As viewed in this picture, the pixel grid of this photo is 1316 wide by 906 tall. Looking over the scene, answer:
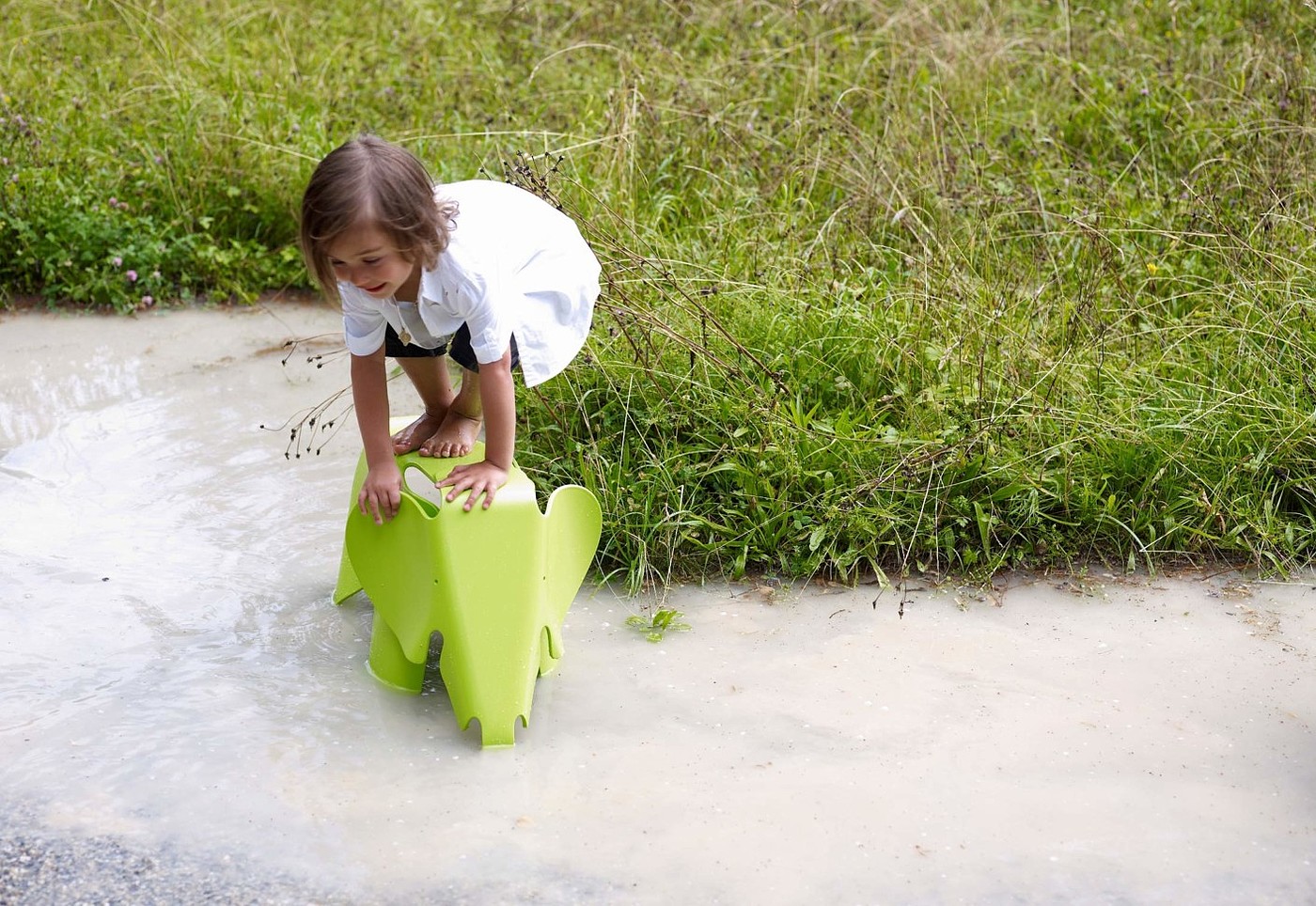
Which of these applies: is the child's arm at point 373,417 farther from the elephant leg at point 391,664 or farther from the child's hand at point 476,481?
the elephant leg at point 391,664

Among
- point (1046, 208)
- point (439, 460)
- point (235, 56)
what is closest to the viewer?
point (439, 460)

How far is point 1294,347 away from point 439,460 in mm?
2193

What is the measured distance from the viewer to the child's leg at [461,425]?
2.75m

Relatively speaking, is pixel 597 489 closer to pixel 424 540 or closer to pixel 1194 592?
pixel 424 540

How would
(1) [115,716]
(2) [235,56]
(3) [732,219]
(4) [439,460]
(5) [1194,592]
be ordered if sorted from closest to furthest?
1. (1) [115,716]
2. (4) [439,460]
3. (5) [1194,592]
4. (3) [732,219]
5. (2) [235,56]

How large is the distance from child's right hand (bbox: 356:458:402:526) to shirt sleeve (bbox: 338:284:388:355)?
0.82ft

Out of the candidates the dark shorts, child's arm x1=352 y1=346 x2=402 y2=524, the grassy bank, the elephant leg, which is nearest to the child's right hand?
child's arm x1=352 y1=346 x2=402 y2=524

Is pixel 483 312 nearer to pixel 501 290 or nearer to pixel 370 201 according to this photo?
pixel 501 290

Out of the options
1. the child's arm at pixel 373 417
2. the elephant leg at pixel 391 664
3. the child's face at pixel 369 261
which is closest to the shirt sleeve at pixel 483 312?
the child's face at pixel 369 261

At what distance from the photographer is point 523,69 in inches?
213

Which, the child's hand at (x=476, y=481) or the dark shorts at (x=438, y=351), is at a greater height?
the dark shorts at (x=438, y=351)

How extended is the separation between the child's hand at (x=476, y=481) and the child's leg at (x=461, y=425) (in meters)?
0.22

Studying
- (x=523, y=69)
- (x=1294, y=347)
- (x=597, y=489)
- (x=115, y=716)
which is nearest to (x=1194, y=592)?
(x=1294, y=347)

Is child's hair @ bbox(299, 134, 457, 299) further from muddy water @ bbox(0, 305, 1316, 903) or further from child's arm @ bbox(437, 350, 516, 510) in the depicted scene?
muddy water @ bbox(0, 305, 1316, 903)
